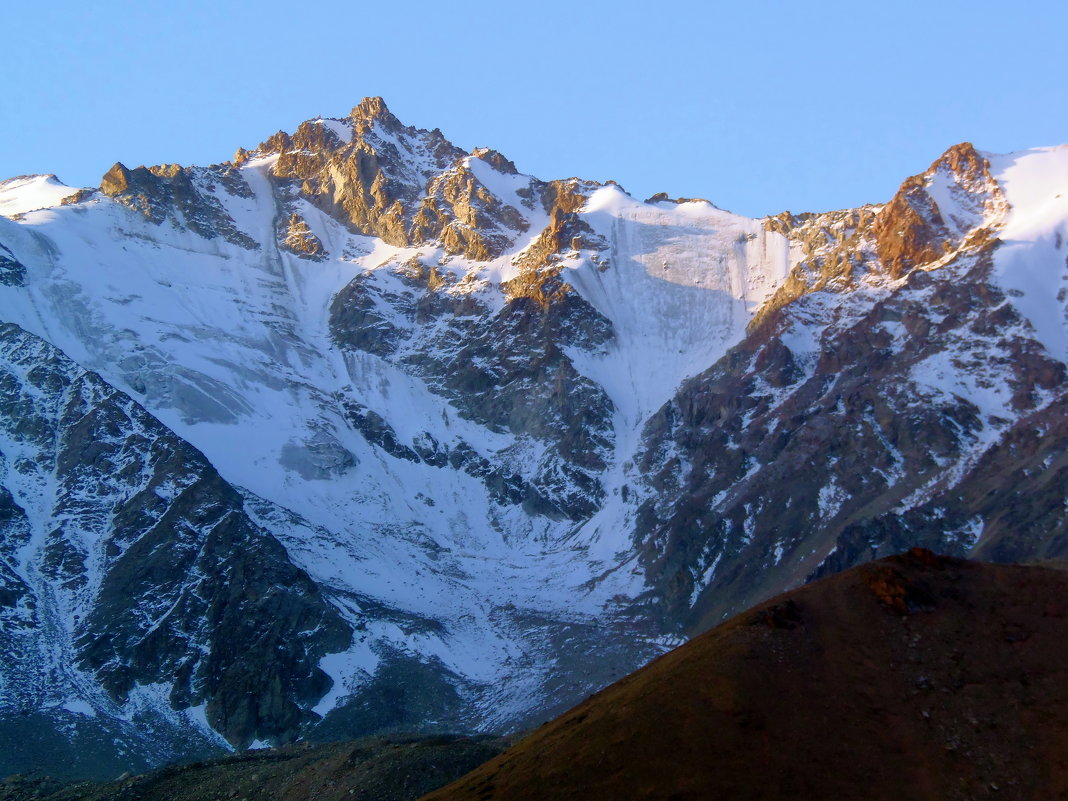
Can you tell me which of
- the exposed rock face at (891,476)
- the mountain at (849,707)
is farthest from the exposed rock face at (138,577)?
the mountain at (849,707)

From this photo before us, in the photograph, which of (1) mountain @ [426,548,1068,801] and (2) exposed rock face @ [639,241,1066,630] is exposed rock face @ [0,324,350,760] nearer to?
(2) exposed rock face @ [639,241,1066,630]

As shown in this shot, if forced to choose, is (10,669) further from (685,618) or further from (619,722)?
(619,722)

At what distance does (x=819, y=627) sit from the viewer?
1842 inches

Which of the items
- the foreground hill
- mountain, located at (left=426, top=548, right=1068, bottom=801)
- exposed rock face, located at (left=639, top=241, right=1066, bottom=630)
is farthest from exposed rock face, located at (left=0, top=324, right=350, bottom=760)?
mountain, located at (left=426, top=548, right=1068, bottom=801)

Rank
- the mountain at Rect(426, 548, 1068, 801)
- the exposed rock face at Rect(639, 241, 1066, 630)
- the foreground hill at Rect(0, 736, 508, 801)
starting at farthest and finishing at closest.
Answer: the exposed rock face at Rect(639, 241, 1066, 630) → the foreground hill at Rect(0, 736, 508, 801) → the mountain at Rect(426, 548, 1068, 801)

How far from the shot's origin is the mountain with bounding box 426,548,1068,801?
39.1m

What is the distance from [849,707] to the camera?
42188mm

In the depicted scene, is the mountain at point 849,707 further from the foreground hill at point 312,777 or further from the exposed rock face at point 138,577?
the exposed rock face at point 138,577

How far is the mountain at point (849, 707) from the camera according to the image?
3906 centimetres

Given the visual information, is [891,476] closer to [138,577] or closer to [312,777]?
[138,577]

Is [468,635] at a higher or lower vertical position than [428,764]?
higher

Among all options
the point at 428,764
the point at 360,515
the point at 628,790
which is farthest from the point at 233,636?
the point at 628,790

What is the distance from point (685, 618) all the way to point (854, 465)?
3567 cm

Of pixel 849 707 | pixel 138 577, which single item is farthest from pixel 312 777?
pixel 138 577
